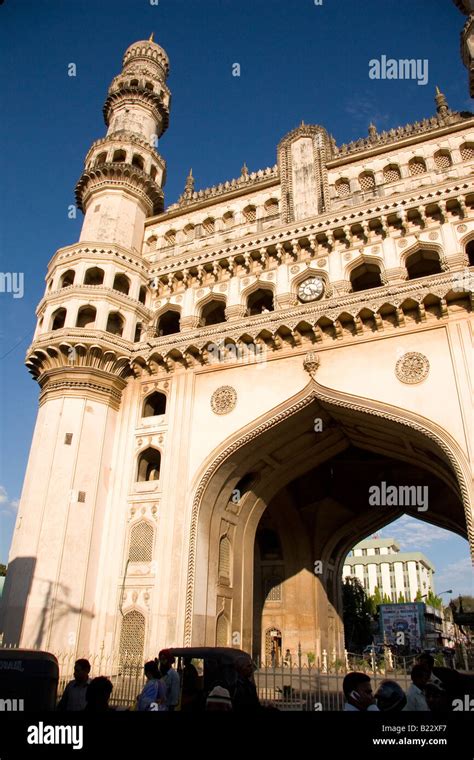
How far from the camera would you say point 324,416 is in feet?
58.6

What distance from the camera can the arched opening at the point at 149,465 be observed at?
19031 mm

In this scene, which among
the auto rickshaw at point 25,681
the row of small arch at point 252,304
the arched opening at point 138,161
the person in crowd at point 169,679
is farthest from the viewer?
the arched opening at point 138,161

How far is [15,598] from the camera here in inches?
627

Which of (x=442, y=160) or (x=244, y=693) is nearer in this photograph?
(x=244, y=693)

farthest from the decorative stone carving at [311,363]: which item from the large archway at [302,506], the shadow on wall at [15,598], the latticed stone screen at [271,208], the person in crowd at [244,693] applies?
the person in crowd at [244,693]

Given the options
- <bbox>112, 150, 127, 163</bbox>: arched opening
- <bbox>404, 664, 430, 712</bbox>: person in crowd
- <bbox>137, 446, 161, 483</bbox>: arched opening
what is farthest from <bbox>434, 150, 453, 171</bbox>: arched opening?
<bbox>404, 664, 430, 712</bbox>: person in crowd

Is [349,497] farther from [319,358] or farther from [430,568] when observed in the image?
[430,568]

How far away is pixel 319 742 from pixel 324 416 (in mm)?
14848

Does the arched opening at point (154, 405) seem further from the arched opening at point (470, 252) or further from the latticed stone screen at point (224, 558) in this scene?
the arched opening at point (470, 252)

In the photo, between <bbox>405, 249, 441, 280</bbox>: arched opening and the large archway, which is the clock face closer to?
<bbox>405, 249, 441, 280</bbox>: arched opening

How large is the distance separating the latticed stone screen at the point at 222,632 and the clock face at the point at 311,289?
10801 millimetres

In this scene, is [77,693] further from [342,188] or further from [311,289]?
[342,188]

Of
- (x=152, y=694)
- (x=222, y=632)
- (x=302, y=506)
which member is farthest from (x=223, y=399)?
(x=152, y=694)

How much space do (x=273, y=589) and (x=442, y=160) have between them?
18404 millimetres
